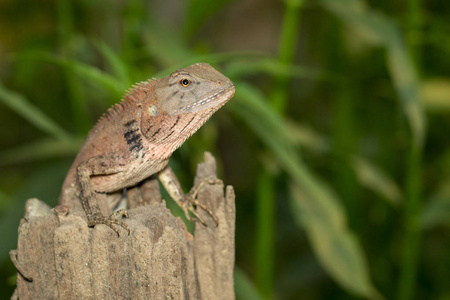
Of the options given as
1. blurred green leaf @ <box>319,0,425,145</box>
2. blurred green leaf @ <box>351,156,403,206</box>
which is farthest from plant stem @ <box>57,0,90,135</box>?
blurred green leaf @ <box>351,156,403,206</box>

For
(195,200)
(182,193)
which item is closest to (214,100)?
(195,200)

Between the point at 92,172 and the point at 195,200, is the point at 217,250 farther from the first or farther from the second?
the point at 92,172

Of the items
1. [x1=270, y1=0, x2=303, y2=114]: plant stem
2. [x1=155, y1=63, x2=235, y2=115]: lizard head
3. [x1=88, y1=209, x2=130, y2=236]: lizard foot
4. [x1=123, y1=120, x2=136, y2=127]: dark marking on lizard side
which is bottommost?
[x1=88, y1=209, x2=130, y2=236]: lizard foot

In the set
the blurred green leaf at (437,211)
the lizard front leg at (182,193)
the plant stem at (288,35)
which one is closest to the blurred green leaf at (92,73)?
the lizard front leg at (182,193)

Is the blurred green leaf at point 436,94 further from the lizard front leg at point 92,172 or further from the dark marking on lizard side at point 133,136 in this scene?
the lizard front leg at point 92,172

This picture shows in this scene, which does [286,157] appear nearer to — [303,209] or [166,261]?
[303,209]

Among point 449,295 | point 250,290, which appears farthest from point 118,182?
point 449,295

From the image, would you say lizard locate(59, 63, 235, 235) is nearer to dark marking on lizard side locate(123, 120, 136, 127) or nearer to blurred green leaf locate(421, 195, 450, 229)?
dark marking on lizard side locate(123, 120, 136, 127)
